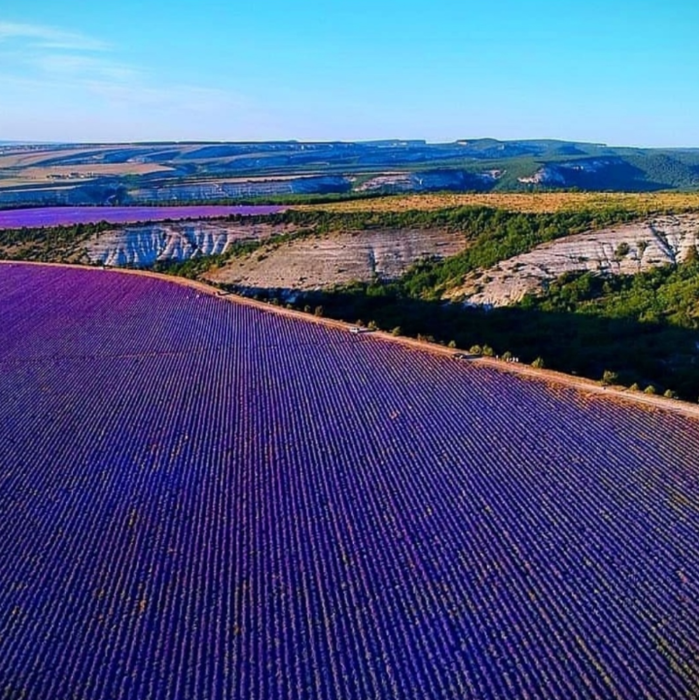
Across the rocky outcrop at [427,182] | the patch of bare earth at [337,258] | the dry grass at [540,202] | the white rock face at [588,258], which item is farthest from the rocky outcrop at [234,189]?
the white rock face at [588,258]

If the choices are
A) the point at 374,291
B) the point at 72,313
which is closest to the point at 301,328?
the point at 72,313

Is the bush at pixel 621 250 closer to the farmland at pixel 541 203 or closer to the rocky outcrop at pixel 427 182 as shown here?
the farmland at pixel 541 203

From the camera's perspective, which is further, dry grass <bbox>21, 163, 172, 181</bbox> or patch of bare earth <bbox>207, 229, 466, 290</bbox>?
dry grass <bbox>21, 163, 172, 181</bbox>

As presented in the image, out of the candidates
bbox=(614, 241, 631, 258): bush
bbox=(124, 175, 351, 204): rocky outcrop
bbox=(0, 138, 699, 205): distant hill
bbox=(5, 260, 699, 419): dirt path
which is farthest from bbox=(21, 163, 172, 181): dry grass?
bbox=(5, 260, 699, 419): dirt path

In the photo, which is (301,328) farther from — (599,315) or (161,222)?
(161,222)

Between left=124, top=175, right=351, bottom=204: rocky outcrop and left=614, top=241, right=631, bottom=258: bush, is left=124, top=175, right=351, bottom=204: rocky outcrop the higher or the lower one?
the lower one

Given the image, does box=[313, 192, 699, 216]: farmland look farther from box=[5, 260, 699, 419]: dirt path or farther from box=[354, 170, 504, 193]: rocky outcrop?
box=[354, 170, 504, 193]: rocky outcrop
